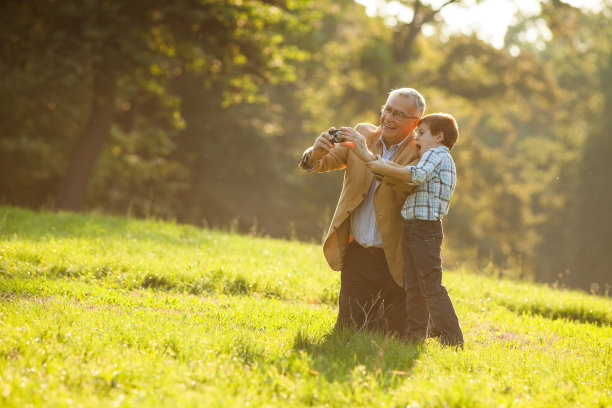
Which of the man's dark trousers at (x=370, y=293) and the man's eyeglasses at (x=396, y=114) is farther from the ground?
the man's eyeglasses at (x=396, y=114)

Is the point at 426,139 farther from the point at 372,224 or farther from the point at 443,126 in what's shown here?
the point at 372,224

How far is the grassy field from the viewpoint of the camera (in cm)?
361

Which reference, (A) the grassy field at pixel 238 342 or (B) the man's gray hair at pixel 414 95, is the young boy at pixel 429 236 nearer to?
(B) the man's gray hair at pixel 414 95

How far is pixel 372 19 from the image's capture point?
83.8 ft

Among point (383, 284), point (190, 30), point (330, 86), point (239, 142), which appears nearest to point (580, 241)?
point (330, 86)

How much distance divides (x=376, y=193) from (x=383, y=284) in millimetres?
862

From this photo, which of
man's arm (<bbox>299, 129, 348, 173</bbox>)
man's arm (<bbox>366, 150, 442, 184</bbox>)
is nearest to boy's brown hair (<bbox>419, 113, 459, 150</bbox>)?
man's arm (<bbox>366, 150, 442, 184</bbox>)

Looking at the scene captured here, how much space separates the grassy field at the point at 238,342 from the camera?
3.61m

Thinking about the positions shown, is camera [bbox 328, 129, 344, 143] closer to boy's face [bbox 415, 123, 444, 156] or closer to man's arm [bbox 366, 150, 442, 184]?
man's arm [bbox 366, 150, 442, 184]

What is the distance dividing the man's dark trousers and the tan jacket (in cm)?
16

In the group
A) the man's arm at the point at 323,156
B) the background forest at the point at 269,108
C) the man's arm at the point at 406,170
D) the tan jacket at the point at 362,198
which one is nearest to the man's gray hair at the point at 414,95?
the tan jacket at the point at 362,198

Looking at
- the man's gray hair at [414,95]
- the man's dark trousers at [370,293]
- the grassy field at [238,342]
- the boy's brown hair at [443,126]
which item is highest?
the man's gray hair at [414,95]

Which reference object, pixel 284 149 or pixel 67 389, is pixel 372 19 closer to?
pixel 284 149

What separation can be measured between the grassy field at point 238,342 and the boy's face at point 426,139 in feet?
5.59
